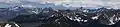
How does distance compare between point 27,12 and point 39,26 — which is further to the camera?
point 27,12

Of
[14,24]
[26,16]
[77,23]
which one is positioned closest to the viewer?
[14,24]

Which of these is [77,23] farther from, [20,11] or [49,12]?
[20,11]

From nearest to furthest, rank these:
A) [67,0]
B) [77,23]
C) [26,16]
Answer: [77,23] < [26,16] < [67,0]

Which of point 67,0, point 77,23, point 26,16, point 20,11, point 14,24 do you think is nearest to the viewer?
point 14,24

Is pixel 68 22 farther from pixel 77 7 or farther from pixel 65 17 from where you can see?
pixel 77 7

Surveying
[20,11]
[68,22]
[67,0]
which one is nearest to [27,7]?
[20,11]

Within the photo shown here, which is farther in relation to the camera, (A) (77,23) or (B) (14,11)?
(B) (14,11)

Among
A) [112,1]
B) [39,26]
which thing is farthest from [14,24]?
[112,1]

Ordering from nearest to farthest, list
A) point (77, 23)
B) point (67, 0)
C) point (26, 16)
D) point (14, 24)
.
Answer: point (14, 24)
point (77, 23)
point (26, 16)
point (67, 0)
